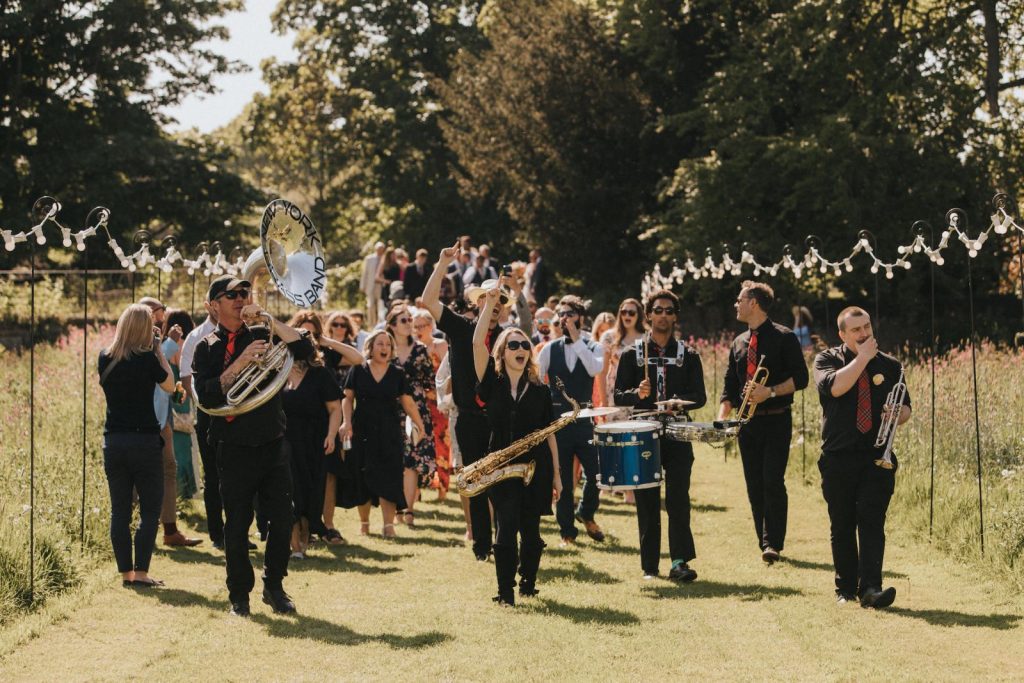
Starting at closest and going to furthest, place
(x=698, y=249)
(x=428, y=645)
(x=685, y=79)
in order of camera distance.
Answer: (x=428, y=645), (x=698, y=249), (x=685, y=79)

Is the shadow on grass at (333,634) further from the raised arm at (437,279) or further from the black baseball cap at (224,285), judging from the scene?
the raised arm at (437,279)

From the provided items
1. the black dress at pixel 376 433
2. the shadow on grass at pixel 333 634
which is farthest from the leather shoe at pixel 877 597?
the black dress at pixel 376 433

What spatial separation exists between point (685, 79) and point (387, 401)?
2521 centimetres

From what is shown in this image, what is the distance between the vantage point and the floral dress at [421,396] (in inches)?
518

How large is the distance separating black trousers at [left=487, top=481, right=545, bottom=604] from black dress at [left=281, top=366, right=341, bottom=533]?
2.29 m

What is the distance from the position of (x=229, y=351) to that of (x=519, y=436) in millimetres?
2076

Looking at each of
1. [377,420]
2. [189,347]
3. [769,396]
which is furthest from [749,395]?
[189,347]

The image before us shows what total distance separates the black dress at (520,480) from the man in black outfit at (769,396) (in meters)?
1.91

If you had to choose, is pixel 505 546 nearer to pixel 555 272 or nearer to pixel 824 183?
pixel 824 183

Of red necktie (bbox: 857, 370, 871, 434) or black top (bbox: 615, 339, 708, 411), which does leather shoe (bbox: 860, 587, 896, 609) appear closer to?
red necktie (bbox: 857, 370, 871, 434)

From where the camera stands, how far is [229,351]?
890 cm

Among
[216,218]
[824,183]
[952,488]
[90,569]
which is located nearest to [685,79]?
[824,183]

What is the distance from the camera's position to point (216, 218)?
3800 cm

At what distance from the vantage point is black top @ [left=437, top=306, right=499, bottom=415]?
1031 cm
